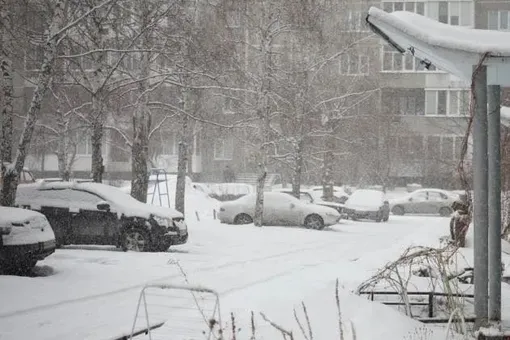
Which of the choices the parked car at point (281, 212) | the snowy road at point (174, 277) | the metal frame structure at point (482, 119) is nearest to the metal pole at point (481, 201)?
the metal frame structure at point (482, 119)

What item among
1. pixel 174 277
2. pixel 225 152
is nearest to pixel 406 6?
pixel 225 152

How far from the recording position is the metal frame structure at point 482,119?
596 cm

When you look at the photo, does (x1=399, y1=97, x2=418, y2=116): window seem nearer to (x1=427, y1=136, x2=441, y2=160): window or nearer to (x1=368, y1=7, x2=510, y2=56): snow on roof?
(x1=427, y1=136, x2=441, y2=160): window

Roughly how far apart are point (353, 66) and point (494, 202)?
82.2 feet

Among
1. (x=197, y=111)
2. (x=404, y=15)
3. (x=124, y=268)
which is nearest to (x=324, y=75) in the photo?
(x=197, y=111)

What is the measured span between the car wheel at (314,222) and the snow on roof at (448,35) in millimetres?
17080

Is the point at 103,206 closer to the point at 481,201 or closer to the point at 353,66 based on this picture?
the point at 481,201

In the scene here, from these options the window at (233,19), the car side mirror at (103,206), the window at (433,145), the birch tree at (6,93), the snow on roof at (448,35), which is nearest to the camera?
the snow on roof at (448,35)

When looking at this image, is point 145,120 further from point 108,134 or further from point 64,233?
point 108,134

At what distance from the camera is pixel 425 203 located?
33812 millimetres

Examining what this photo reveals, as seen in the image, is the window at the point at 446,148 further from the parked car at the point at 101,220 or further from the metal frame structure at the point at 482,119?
the metal frame structure at the point at 482,119

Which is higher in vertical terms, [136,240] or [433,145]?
[433,145]

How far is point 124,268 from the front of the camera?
1195 cm

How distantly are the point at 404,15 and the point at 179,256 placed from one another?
9338 millimetres
